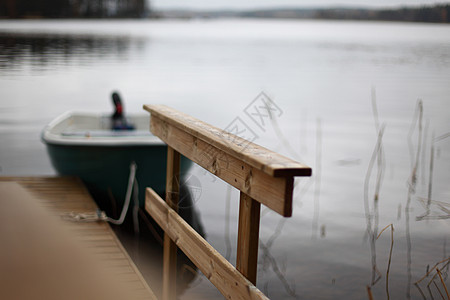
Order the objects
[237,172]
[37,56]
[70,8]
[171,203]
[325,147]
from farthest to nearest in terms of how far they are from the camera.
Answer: [70,8] < [37,56] < [325,147] < [171,203] < [237,172]

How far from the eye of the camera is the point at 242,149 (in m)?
1.70

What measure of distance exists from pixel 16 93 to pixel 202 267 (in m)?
17.1

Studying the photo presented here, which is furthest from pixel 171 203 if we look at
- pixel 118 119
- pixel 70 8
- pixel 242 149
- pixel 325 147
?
pixel 70 8

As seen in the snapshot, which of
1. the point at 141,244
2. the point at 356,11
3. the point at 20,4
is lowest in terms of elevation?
the point at 141,244

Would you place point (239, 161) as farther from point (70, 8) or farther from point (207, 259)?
point (70, 8)

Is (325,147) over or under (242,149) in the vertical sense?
under

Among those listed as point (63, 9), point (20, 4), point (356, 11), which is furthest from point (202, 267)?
point (63, 9)

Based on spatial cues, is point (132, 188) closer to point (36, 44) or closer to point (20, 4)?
point (20, 4)

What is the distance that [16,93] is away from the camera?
1758 cm

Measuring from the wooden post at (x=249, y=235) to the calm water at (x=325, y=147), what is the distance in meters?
0.41

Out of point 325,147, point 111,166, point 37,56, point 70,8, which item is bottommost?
point 325,147

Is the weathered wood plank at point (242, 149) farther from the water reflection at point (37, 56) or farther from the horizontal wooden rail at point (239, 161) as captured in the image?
the water reflection at point (37, 56)

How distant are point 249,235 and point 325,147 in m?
8.37

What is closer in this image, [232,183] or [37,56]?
[232,183]
